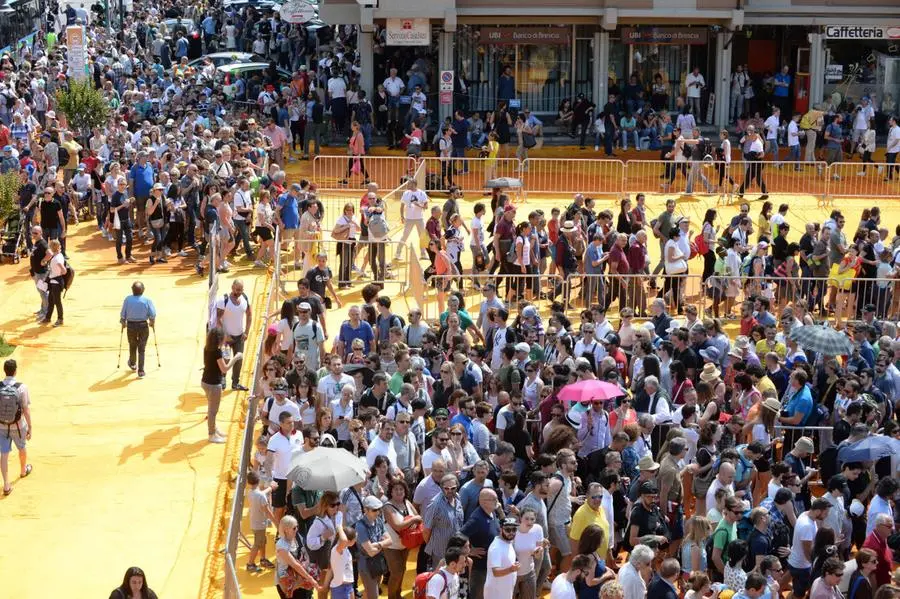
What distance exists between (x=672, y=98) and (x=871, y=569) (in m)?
26.3

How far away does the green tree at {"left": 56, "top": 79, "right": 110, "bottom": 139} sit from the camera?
105ft

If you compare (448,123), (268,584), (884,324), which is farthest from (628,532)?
(448,123)

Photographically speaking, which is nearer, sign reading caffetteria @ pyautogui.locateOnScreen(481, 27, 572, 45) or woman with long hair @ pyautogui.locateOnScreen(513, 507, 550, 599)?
woman with long hair @ pyautogui.locateOnScreen(513, 507, 550, 599)

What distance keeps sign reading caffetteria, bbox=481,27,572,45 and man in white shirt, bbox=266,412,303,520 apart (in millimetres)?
23197

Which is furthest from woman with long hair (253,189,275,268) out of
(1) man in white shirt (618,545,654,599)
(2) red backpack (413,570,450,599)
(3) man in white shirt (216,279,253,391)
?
(1) man in white shirt (618,545,654,599)

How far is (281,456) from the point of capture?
46.8 ft

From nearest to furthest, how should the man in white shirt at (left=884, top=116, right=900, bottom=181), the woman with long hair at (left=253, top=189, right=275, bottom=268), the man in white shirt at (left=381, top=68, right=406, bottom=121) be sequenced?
the woman with long hair at (left=253, top=189, right=275, bottom=268) < the man in white shirt at (left=884, top=116, right=900, bottom=181) < the man in white shirt at (left=381, top=68, right=406, bottom=121)

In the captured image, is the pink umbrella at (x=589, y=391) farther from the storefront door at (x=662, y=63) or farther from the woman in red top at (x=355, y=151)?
the storefront door at (x=662, y=63)

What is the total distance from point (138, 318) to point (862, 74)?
77.7ft

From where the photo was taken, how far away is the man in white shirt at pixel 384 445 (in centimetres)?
1394

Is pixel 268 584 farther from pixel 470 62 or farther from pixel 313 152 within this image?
pixel 470 62

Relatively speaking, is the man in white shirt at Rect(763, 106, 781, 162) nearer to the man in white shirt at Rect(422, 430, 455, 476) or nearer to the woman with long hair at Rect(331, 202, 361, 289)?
the woman with long hair at Rect(331, 202, 361, 289)

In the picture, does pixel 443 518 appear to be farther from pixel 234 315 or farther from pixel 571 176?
pixel 571 176

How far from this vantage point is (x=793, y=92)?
37188 mm
